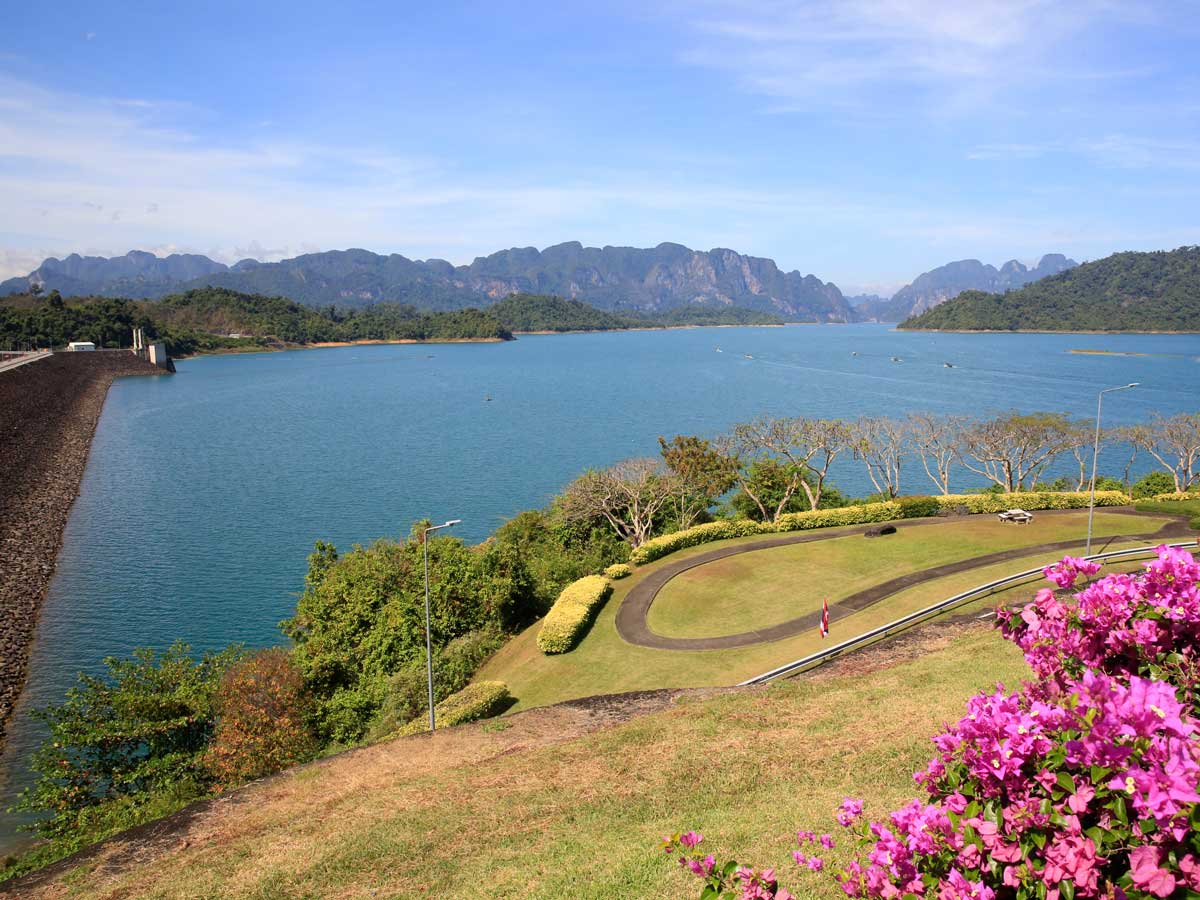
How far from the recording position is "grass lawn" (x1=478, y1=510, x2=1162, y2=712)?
846 inches

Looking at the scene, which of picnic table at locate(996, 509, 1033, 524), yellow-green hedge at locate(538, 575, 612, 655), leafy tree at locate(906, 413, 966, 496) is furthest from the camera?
leafy tree at locate(906, 413, 966, 496)

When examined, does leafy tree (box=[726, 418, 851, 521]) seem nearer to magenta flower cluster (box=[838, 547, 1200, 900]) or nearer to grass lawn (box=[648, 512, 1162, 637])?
grass lawn (box=[648, 512, 1162, 637])

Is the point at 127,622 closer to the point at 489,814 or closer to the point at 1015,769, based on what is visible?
the point at 489,814

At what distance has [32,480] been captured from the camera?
5100cm

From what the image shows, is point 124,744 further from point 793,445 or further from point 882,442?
point 882,442

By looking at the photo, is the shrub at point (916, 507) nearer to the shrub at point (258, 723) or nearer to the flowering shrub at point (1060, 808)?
the shrub at point (258, 723)

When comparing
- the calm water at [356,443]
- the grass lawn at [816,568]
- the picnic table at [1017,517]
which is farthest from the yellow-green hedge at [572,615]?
the picnic table at [1017,517]

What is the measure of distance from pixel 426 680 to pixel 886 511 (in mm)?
22707

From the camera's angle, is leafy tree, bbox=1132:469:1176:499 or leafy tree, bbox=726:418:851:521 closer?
leafy tree, bbox=726:418:851:521

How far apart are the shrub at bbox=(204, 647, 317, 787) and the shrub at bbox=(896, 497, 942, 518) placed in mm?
26584

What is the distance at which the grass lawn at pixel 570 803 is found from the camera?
10.2 meters

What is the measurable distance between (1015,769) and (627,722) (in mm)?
13094

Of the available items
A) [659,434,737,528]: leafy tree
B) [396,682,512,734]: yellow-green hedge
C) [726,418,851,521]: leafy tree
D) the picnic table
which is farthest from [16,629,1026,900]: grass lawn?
[726,418,851,521]: leafy tree

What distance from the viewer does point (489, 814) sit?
1217cm
